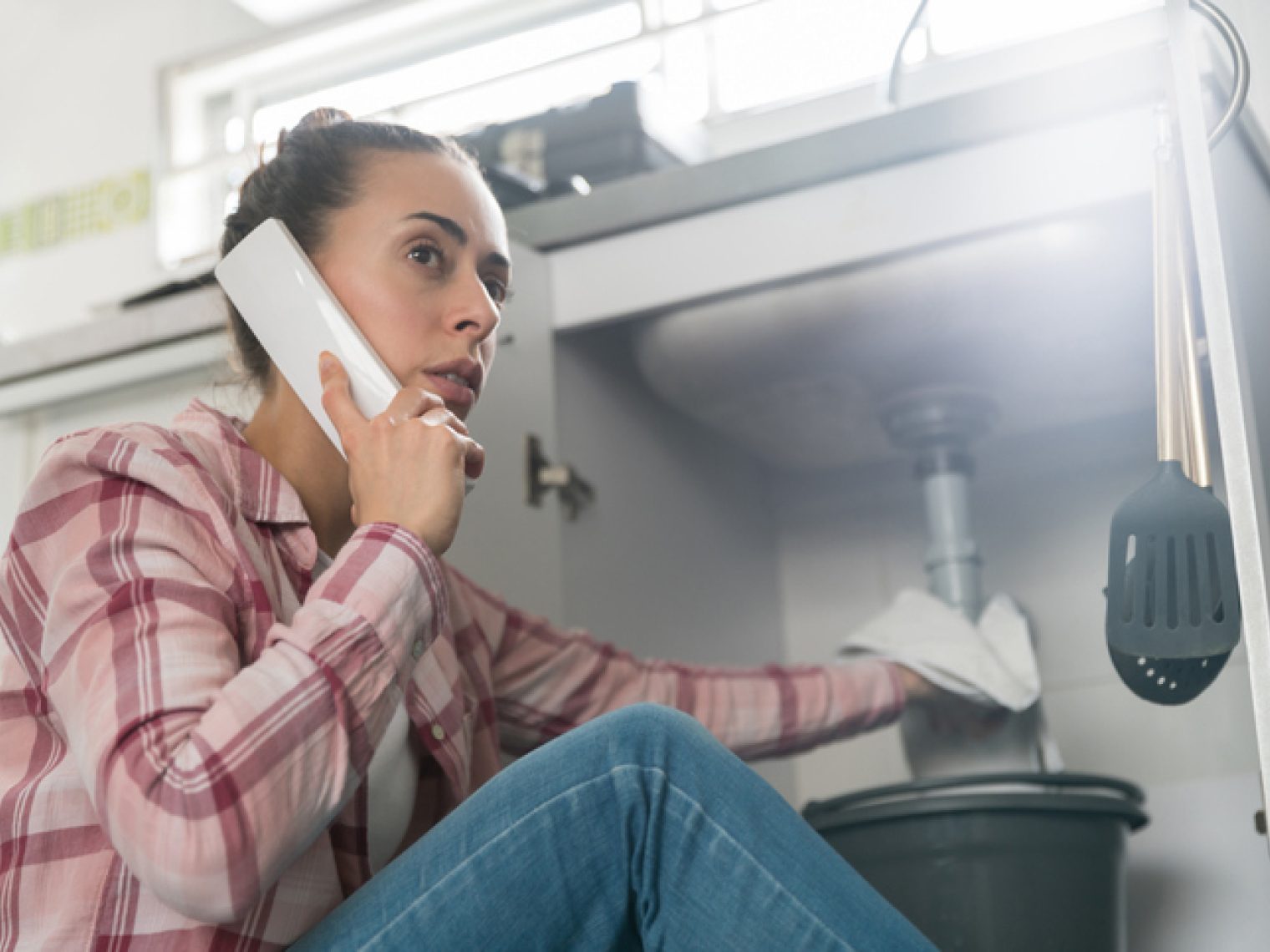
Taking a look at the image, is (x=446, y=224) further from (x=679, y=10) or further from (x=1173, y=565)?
(x=679, y=10)

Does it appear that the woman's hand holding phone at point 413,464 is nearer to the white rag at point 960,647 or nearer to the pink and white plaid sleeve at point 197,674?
the pink and white plaid sleeve at point 197,674

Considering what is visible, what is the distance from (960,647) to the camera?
1368 millimetres

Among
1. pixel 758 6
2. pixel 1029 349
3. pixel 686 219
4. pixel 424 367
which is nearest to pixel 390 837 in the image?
pixel 424 367

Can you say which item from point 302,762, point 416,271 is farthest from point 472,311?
point 302,762

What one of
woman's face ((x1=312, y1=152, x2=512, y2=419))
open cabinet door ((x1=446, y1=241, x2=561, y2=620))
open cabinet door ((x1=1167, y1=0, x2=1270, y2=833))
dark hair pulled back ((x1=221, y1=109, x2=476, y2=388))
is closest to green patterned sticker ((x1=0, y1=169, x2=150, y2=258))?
open cabinet door ((x1=446, y1=241, x2=561, y2=620))

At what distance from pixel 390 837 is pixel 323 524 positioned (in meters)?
0.23

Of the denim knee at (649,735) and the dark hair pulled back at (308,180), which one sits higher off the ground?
the dark hair pulled back at (308,180)

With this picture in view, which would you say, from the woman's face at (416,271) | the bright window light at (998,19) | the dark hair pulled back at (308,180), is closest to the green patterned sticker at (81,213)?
the bright window light at (998,19)

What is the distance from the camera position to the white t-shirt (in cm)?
96

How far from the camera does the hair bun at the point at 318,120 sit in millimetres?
1142

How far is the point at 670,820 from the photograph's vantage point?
83 centimetres

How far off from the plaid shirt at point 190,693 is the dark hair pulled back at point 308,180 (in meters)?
0.15

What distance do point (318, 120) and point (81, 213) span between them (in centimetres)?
232

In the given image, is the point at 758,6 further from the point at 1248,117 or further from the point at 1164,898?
the point at 1164,898
